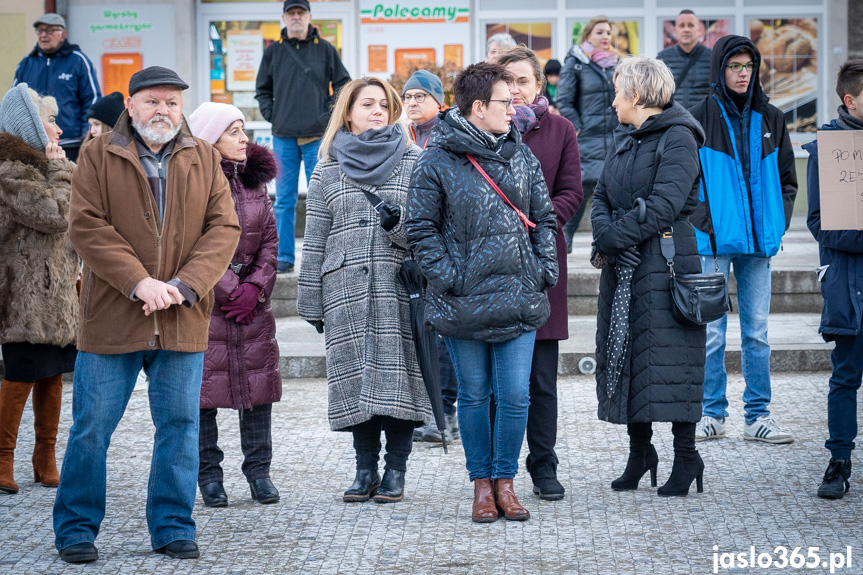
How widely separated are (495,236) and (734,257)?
216cm

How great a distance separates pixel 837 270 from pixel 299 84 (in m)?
5.75

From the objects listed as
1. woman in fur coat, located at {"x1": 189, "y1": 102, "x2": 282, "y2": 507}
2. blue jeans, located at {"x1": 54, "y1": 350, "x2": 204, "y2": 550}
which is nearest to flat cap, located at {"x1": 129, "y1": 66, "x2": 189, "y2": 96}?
woman in fur coat, located at {"x1": 189, "y1": 102, "x2": 282, "y2": 507}

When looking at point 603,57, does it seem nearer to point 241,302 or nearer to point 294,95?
point 294,95

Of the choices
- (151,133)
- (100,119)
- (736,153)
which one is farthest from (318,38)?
(151,133)

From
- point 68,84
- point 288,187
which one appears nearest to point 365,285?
point 288,187

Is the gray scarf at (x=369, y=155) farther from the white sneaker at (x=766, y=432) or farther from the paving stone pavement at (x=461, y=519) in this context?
the white sneaker at (x=766, y=432)

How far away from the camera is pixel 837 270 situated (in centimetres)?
574

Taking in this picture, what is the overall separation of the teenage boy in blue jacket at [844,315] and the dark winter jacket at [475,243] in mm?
1494

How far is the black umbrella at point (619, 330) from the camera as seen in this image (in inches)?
218

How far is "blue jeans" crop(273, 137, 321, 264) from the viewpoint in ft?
33.3

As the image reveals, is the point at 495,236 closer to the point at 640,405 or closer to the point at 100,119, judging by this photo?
the point at 640,405

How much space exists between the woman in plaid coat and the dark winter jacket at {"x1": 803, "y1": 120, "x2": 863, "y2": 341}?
80.0 inches

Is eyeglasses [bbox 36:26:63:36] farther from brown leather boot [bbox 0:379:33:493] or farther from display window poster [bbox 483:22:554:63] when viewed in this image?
display window poster [bbox 483:22:554:63]

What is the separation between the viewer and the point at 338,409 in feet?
18.5
